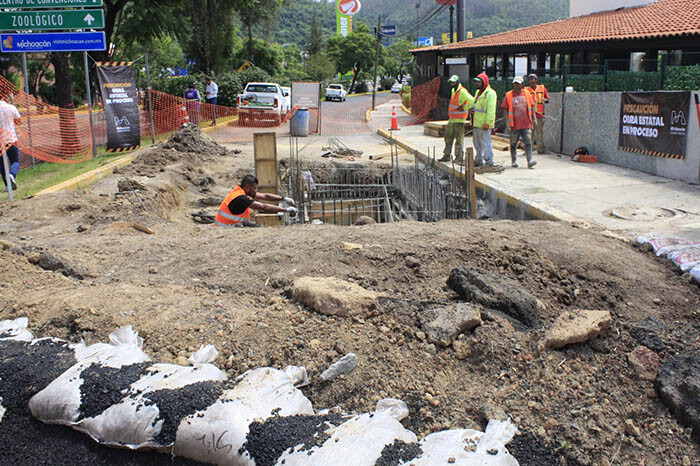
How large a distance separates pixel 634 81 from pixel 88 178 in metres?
10.6

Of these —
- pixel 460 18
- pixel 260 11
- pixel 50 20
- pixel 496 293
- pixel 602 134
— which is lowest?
pixel 496 293

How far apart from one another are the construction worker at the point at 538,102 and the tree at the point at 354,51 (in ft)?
209

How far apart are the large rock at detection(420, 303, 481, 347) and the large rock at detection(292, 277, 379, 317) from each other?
43 centimetres

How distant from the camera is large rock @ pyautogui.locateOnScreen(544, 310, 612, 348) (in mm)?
4078

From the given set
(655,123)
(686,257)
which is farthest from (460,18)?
(686,257)

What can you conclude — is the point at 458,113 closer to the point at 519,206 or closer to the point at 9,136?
the point at 519,206

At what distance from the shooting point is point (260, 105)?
2456cm

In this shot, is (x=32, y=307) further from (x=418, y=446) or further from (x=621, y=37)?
(x=621, y=37)

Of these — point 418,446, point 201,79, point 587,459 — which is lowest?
point 587,459

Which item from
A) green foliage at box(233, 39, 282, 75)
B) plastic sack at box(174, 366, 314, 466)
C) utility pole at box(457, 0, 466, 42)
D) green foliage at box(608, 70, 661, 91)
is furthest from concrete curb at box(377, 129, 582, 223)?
green foliage at box(233, 39, 282, 75)

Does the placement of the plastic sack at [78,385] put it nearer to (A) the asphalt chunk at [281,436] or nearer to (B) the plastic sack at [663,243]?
(A) the asphalt chunk at [281,436]

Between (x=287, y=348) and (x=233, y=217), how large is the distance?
4.07 m

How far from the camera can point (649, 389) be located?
384cm

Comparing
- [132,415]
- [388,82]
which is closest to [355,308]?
[132,415]
